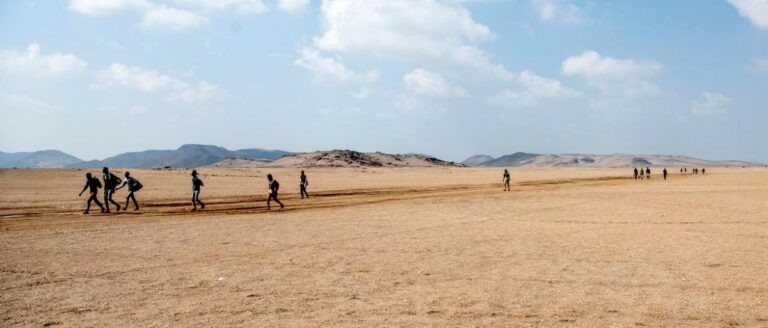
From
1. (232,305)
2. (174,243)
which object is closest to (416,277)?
(232,305)

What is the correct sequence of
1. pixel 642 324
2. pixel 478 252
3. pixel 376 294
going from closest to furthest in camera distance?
pixel 642 324 < pixel 376 294 < pixel 478 252

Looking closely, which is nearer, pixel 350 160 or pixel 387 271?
pixel 387 271

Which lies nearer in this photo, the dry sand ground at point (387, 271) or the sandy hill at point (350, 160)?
the dry sand ground at point (387, 271)

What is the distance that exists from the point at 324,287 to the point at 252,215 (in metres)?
13.9

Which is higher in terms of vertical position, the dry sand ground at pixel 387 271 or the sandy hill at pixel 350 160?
the sandy hill at pixel 350 160

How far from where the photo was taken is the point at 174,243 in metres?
14.8

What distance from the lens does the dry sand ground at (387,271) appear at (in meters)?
7.96

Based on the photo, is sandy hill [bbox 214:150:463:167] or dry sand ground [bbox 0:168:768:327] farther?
sandy hill [bbox 214:150:463:167]

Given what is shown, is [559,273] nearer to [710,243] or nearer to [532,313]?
[532,313]

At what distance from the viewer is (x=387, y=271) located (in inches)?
432

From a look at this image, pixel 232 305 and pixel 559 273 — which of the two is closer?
pixel 232 305

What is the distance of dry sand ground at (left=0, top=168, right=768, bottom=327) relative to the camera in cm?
796

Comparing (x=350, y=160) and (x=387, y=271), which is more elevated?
(x=350, y=160)

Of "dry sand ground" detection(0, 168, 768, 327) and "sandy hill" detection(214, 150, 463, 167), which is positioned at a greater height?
"sandy hill" detection(214, 150, 463, 167)
